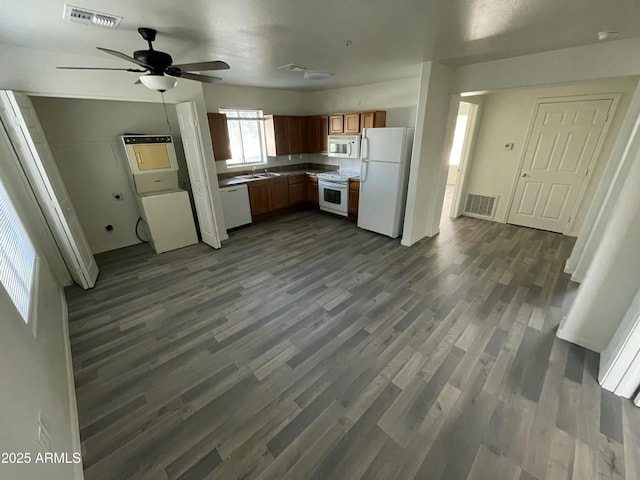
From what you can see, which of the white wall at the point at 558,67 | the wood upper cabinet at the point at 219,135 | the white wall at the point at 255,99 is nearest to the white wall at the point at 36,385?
the wood upper cabinet at the point at 219,135

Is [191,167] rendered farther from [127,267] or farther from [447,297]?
[447,297]

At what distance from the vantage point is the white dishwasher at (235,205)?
4617mm

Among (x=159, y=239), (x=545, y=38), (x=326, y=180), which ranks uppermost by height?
(x=545, y=38)

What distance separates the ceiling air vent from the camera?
178 centimetres

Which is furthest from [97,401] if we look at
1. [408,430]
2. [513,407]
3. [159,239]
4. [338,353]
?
[513,407]

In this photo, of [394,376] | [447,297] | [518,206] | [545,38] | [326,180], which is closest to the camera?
[394,376]

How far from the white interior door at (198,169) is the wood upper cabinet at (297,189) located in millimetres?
2044

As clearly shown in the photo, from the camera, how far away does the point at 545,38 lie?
7.93 feet

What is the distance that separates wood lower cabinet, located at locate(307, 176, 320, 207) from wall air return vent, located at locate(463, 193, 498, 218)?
3206mm

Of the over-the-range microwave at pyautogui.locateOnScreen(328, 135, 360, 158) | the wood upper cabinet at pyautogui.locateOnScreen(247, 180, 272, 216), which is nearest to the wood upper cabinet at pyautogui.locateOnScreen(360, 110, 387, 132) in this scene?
the over-the-range microwave at pyautogui.locateOnScreen(328, 135, 360, 158)

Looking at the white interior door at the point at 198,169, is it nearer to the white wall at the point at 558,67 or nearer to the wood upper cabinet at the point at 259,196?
the wood upper cabinet at the point at 259,196

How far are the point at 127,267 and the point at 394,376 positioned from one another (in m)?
3.75

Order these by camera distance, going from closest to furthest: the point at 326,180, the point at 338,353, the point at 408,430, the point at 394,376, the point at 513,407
→ the point at 408,430 → the point at 513,407 → the point at 394,376 → the point at 338,353 → the point at 326,180

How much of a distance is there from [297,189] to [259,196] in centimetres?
98
